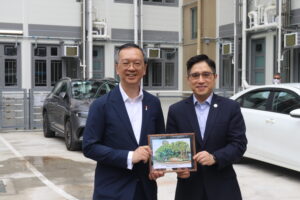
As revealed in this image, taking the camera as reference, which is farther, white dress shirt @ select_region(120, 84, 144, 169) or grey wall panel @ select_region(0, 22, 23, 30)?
grey wall panel @ select_region(0, 22, 23, 30)

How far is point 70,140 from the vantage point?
10.2 meters

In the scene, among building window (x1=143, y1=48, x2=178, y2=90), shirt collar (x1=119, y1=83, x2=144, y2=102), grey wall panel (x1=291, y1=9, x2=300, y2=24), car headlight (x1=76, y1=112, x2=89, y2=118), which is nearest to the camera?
shirt collar (x1=119, y1=83, x2=144, y2=102)

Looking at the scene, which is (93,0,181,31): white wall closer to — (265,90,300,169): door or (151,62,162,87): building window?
(151,62,162,87): building window

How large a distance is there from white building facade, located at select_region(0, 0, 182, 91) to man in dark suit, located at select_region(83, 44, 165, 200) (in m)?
15.0

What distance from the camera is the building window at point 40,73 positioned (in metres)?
17.5

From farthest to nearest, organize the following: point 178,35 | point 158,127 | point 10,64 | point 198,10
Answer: point 178,35
point 198,10
point 10,64
point 158,127

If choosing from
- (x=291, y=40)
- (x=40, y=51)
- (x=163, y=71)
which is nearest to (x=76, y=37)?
(x=40, y=51)

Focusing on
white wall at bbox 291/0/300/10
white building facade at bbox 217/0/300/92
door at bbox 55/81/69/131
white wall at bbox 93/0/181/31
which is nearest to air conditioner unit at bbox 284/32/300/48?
white building facade at bbox 217/0/300/92

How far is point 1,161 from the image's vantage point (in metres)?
9.07

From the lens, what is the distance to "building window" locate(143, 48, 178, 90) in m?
19.8

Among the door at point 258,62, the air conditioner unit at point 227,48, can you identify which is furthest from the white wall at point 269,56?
the air conditioner unit at point 227,48

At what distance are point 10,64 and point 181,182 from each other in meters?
15.3

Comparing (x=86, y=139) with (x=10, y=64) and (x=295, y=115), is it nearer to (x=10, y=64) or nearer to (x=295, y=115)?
(x=295, y=115)

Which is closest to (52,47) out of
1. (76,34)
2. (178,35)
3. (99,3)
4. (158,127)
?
(76,34)
